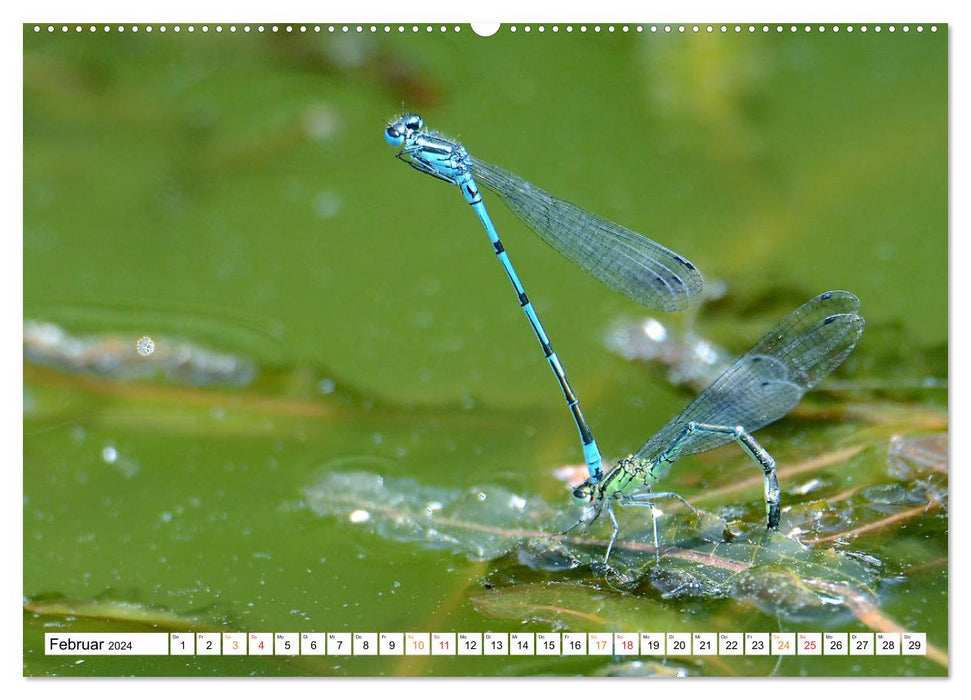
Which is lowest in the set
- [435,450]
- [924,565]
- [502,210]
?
[924,565]

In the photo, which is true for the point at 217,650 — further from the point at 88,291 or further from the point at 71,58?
the point at 71,58

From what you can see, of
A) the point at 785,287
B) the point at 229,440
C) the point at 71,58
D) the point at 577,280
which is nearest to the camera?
the point at 229,440

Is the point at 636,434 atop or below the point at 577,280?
below

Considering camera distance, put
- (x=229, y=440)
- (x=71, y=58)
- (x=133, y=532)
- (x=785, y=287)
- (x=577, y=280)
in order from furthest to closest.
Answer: (x=71, y=58) → (x=577, y=280) → (x=785, y=287) → (x=229, y=440) → (x=133, y=532)

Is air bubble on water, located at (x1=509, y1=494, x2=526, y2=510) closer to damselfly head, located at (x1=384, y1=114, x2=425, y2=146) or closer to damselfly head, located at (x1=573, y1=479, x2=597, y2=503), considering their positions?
damselfly head, located at (x1=573, y1=479, x2=597, y2=503)

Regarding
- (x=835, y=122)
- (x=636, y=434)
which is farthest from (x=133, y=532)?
(x=835, y=122)

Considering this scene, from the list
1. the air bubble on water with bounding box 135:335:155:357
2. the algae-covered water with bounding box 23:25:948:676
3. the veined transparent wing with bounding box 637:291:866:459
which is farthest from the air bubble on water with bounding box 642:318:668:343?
the air bubble on water with bounding box 135:335:155:357

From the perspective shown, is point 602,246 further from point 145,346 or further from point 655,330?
point 145,346
